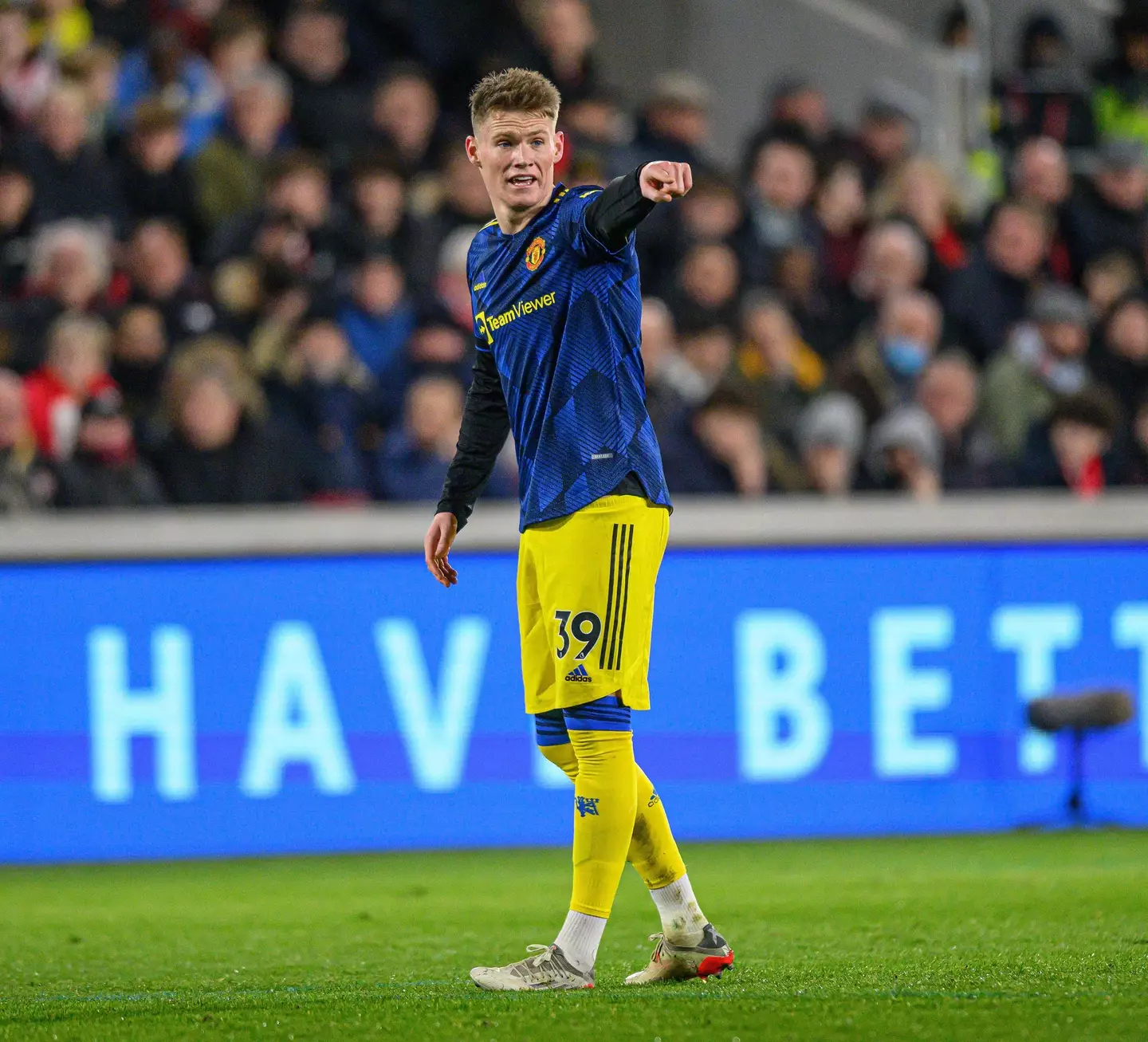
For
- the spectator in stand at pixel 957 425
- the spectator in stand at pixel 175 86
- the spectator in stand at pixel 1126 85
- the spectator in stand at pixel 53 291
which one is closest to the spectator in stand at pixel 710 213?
the spectator in stand at pixel 957 425

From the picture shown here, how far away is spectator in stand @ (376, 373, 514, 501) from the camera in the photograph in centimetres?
868

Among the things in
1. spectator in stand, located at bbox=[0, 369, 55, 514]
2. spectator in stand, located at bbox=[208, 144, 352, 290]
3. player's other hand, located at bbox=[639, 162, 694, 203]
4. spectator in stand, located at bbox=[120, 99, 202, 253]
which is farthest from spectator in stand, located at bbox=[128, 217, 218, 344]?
player's other hand, located at bbox=[639, 162, 694, 203]

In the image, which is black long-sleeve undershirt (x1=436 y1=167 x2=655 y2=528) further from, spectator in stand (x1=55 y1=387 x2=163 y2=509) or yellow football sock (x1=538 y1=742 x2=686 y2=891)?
spectator in stand (x1=55 y1=387 x2=163 y2=509)

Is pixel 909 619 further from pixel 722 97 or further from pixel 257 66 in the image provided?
pixel 722 97

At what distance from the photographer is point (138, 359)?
8.84 m

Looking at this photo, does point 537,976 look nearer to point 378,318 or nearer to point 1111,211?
point 378,318

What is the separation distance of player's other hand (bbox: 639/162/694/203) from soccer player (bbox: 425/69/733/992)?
0.28 m

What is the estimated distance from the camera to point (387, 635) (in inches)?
309

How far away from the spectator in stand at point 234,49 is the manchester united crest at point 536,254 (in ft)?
20.7

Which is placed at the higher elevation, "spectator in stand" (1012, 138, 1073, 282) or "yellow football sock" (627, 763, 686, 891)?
"spectator in stand" (1012, 138, 1073, 282)

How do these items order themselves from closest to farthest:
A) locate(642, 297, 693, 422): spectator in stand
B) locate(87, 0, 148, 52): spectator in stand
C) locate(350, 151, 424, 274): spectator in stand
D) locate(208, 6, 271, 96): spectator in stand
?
locate(642, 297, 693, 422): spectator in stand
locate(350, 151, 424, 274): spectator in stand
locate(208, 6, 271, 96): spectator in stand
locate(87, 0, 148, 52): spectator in stand

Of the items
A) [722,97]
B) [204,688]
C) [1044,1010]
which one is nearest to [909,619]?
[204,688]

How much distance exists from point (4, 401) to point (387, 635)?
193cm

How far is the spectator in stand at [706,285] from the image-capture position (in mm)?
9953
